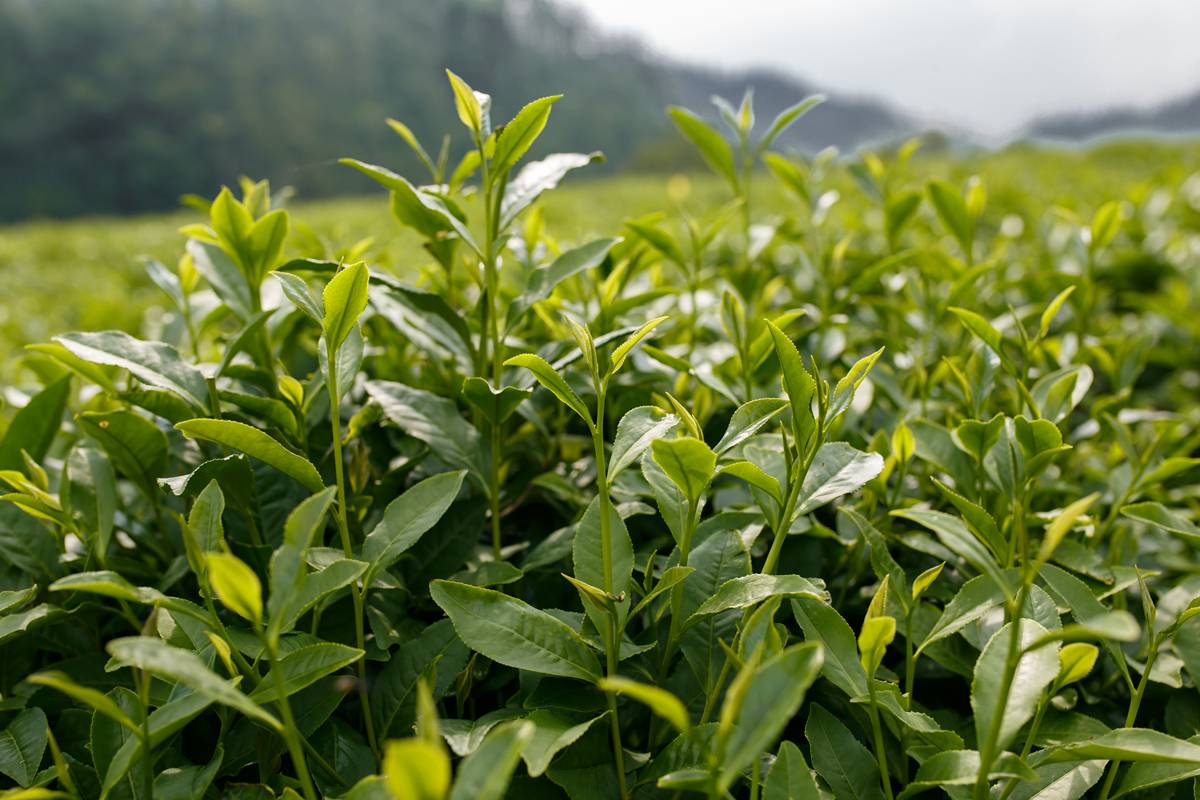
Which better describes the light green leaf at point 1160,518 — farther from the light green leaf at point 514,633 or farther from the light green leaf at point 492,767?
the light green leaf at point 492,767

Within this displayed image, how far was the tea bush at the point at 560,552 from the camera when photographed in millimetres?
681

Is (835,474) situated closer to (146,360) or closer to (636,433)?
(636,433)

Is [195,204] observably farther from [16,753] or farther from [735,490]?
[735,490]

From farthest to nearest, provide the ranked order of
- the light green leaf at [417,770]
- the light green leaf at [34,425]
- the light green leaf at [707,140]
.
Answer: the light green leaf at [707,140] → the light green leaf at [34,425] → the light green leaf at [417,770]

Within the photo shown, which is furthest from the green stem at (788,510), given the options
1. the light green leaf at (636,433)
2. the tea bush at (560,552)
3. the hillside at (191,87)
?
the hillside at (191,87)

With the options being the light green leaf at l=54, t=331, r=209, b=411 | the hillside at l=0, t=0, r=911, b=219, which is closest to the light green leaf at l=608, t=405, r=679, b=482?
the light green leaf at l=54, t=331, r=209, b=411

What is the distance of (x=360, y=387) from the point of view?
1.20 meters

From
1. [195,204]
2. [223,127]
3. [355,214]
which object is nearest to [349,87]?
[223,127]

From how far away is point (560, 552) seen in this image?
93 cm

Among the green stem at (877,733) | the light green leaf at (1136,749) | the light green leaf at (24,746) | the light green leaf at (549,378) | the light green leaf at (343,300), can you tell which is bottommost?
the light green leaf at (24,746)

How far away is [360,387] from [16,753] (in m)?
0.58

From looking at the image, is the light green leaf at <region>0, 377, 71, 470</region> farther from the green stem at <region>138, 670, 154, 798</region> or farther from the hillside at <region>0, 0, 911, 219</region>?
the hillside at <region>0, 0, 911, 219</region>

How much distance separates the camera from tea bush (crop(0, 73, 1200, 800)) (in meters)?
0.68

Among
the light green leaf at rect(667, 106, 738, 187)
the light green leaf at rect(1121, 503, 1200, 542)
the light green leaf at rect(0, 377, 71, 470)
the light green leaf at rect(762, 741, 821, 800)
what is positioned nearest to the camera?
the light green leaf at rect(762, 741, 821, 800)
